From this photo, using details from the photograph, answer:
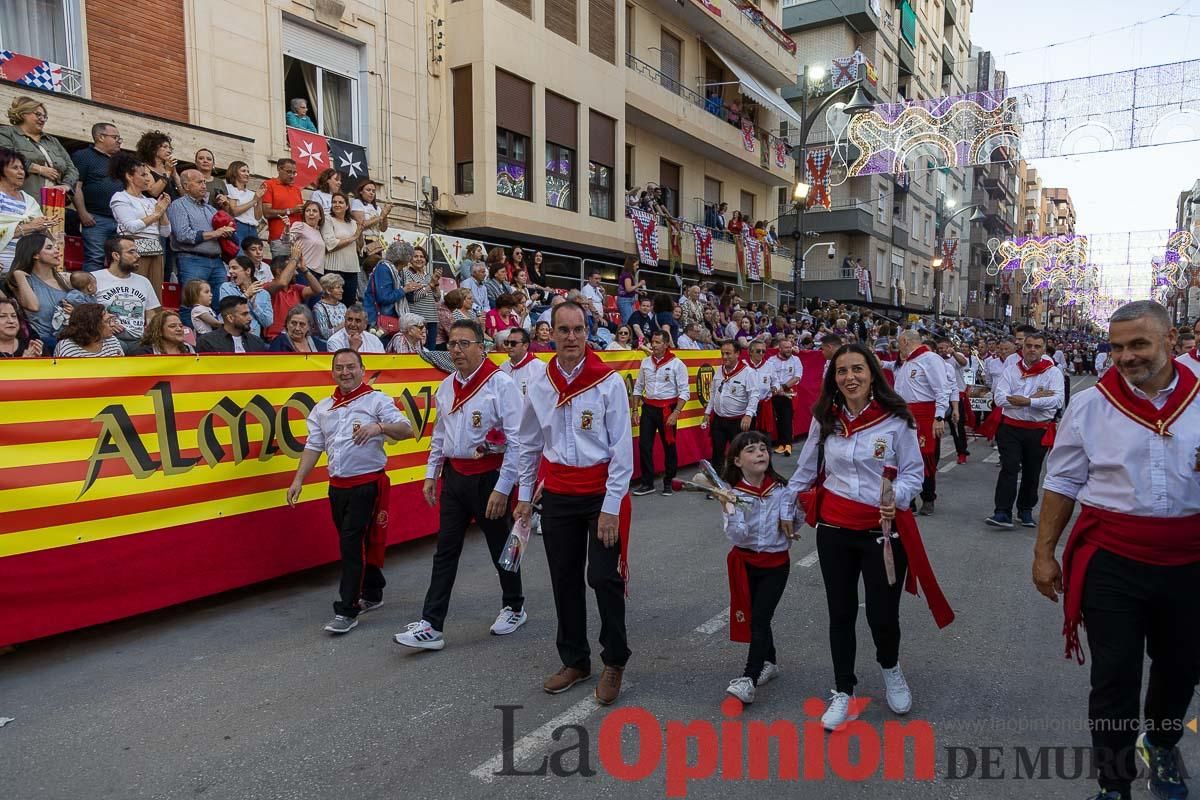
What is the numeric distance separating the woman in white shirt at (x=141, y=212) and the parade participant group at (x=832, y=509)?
3746 millimetres

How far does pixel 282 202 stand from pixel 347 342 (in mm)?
3239

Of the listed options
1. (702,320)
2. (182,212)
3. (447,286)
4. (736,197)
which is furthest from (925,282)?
(182,212)

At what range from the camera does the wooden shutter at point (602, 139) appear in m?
18.5

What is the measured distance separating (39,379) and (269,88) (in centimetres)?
892

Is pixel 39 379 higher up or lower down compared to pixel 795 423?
higher up

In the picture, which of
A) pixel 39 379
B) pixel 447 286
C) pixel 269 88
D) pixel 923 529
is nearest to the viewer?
pixel 39 379

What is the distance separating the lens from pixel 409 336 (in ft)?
28.0

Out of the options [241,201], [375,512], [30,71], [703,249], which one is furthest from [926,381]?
[703,249]

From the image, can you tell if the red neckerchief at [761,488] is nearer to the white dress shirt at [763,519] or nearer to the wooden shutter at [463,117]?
the white dress shirt at [763,519]

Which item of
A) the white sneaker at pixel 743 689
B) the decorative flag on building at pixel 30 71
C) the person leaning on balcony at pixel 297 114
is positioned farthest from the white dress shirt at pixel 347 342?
the person leaning on balcony at pixel 297 114

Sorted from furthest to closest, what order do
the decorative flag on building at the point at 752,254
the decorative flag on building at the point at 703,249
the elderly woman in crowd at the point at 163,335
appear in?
the decorative flag on building at the point at 752,254, the decorative flag on building at the point at 703,249, the elderly woman in crowd at the point at 163,335

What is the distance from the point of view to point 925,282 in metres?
48.0

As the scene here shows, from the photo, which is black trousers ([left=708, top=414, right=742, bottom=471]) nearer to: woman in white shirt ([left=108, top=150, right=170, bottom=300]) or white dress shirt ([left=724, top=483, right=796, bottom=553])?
white dress shirt ([left=724, top=483, right=796, bottom=553])

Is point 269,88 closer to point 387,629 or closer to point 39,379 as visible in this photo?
point 39,379
